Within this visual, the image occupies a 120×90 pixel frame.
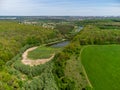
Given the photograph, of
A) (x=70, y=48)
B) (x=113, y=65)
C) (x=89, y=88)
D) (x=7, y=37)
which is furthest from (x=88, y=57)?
(x=7, y=37)

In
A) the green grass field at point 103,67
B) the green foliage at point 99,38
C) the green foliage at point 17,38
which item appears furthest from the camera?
the green foliage at point 99,38

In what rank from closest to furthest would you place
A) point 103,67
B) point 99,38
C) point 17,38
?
point 103,67 < point 99,38 < point 17,38

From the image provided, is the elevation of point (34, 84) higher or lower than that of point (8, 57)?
higher

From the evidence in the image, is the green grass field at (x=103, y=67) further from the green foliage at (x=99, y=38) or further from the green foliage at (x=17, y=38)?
the green foliage at (x=17, y=38)

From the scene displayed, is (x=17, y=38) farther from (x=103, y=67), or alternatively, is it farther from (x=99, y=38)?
(x=103, y=67)

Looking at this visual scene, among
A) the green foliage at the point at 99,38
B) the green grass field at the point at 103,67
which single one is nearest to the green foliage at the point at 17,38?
the green foliage at the point at 99,38

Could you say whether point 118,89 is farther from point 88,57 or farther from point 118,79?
point 88,57

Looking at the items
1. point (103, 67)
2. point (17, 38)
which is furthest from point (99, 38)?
point (103, 67)

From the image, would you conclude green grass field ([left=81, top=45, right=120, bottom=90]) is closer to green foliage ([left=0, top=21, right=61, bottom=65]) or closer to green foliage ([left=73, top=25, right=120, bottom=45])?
green foliage ([left=73, top=25, right=120, bottom=45])
